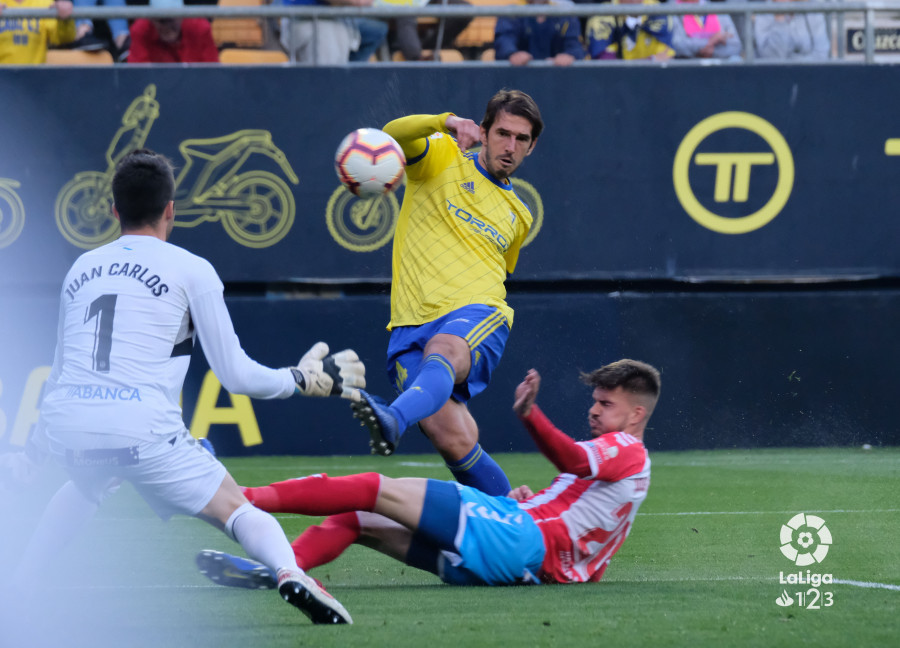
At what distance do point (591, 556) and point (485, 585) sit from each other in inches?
17.0

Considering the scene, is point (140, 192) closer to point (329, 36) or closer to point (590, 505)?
point (590, 505)

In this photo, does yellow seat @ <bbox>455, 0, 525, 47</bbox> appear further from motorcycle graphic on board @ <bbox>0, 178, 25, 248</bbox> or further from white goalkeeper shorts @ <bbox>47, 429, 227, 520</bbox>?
white goalkeeper shorts @ <bbox>47, 429, 227, 520</bbox>

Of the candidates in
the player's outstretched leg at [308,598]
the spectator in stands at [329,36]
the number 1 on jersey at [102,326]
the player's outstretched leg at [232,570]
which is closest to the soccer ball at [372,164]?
the number 1 on jersey at [102,326]

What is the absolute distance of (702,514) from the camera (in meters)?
6.91

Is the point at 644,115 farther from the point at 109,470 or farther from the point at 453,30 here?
the point at 109,470

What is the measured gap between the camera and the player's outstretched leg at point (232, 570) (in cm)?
399

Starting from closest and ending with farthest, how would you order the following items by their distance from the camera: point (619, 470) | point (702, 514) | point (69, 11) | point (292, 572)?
point (292, 572) < point (619, 470) < point (702, 514) < point (69, 11)

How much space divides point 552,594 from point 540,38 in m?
7.41

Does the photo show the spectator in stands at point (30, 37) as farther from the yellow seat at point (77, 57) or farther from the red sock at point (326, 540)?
the red sock at point (326, 540)

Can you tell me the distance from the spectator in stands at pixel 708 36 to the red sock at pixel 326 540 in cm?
776

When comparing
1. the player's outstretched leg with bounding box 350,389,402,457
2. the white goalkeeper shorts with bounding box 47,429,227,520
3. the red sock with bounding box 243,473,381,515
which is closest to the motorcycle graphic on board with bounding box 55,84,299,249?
the player's outstretched leg with bounding box 350,389,402,457

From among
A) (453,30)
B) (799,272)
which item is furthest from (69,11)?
(799,272)

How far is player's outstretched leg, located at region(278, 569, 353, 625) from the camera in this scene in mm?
3475

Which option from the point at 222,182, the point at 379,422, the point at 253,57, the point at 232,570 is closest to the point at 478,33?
the point at 253,57
